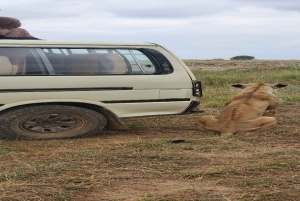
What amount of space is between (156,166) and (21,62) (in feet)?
8.10

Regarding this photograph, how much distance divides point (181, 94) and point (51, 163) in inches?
96.3

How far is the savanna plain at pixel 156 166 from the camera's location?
14.5 ft

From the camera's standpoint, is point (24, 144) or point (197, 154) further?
point (24, 144)

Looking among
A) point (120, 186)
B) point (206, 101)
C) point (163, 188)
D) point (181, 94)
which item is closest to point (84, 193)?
point (120, 186)

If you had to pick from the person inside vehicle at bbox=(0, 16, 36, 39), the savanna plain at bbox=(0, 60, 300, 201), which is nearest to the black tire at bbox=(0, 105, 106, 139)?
the savanna plain at bbox=(0, 60, 300, 201)

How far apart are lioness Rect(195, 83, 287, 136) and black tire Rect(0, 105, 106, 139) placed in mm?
1520

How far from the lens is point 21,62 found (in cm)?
688

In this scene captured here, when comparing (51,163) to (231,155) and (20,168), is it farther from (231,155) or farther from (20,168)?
(231,155)

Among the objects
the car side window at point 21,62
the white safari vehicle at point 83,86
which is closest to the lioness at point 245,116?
the white safari vehicle at point 83,86

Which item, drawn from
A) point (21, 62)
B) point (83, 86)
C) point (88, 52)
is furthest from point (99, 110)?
point (21, 62)

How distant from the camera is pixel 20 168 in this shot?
5.29 meters

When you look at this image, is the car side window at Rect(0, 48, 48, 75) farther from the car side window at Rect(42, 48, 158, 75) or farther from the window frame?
the car side window at Rect(42, 48, 158, 75)

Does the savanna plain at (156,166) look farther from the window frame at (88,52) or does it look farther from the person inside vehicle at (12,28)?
the person inside vehicle at (12,28)

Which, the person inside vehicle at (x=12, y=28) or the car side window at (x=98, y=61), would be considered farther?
the person inside vehicle at (x=12, y=28)
